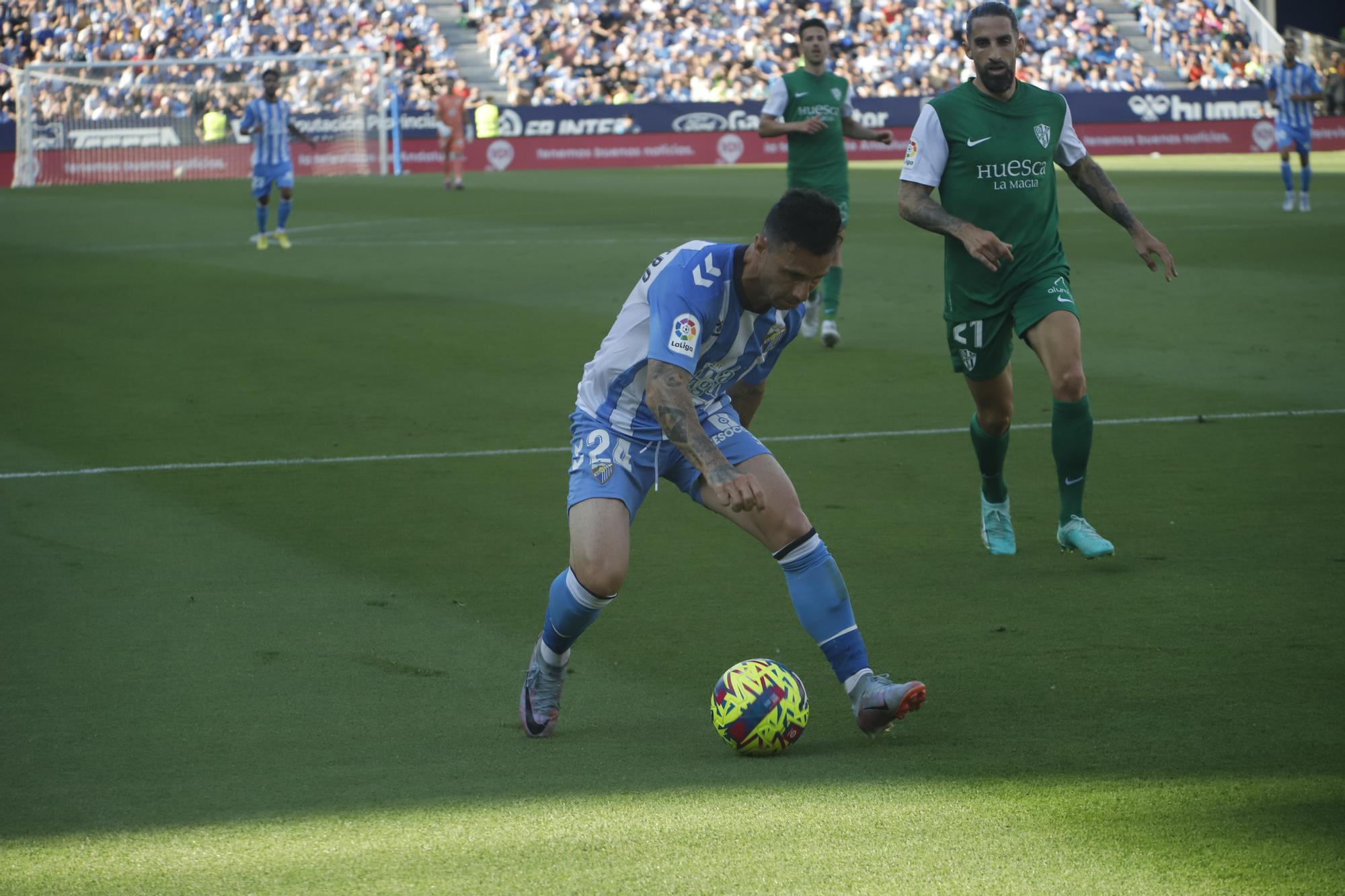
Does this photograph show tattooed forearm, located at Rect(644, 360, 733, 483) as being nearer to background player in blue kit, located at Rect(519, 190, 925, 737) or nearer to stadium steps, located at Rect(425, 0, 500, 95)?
background player in blue kit, located at Rect(519, 190, 925, 737)

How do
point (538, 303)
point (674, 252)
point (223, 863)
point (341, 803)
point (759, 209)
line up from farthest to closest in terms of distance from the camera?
point (759, 209)
point (538, 303)
point (674, 252)
point (341, 803)
point (223, 863)

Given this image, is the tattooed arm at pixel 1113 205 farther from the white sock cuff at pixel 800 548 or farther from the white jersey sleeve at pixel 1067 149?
the white sock cuff at pixel 800 548

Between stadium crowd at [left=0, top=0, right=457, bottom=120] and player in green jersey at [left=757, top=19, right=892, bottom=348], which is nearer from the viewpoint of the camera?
player in green jersey at [left=757, top=19, right=892, bottom=348]

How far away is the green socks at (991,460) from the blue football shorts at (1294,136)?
60.2 ft

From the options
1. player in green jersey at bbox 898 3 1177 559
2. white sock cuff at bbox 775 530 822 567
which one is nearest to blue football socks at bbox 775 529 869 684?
white sock cuff at bbox 775 530 822 567

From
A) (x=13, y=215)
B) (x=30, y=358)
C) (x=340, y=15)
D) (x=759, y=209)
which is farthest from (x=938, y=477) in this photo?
(x=340, y=15)

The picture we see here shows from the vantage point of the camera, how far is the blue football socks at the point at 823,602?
4785mm

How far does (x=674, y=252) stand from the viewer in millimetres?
4742

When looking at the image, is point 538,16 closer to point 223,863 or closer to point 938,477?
point 938,477

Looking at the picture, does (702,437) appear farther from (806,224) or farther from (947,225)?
(947,225)

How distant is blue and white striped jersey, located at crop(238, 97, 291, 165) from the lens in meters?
22.3

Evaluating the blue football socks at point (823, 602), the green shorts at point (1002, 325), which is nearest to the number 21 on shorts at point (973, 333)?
the green shorts at point (1002, 325)

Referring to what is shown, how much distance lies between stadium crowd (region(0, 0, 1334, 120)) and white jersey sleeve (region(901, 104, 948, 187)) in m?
37.5

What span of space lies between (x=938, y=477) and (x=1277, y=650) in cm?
309
